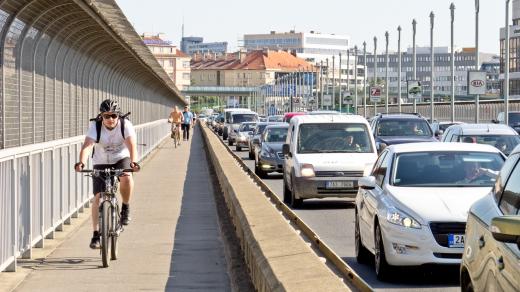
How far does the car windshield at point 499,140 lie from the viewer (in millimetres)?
26078

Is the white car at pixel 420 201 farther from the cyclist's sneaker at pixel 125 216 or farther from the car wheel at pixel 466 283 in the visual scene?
the car wheel at pixel 466 283

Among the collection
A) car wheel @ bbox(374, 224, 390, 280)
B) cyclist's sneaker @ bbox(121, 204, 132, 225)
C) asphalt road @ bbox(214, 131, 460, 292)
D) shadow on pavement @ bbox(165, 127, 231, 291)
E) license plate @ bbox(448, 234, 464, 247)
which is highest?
cyclist's sneaker @ bbox(121, 204, 132, 225)

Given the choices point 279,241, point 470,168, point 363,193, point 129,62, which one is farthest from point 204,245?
point 129,62

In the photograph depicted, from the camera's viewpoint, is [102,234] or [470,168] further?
[470,168]

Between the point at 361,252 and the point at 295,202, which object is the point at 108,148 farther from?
the point at 295,202

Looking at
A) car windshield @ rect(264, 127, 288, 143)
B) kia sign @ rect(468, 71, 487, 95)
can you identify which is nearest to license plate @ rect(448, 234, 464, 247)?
car windshield @ rect(264, 127, 288, 143)

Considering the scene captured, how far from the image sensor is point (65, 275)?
12609 mm

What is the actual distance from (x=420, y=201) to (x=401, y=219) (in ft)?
1.37

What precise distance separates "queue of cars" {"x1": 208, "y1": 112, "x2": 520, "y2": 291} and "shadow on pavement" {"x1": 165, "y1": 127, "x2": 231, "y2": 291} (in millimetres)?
1514

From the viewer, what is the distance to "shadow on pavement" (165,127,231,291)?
12.1 metres

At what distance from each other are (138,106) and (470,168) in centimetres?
2733

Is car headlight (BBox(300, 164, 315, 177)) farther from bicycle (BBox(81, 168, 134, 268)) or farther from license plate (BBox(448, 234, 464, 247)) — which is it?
license plate (BBox(448, 234, 464, 247))

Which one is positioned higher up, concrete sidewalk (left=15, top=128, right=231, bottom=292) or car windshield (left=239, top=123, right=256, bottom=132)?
car windshield (left=239, top=123, right=256, bottom=132)

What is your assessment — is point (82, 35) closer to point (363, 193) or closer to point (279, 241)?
point (363, 193)
